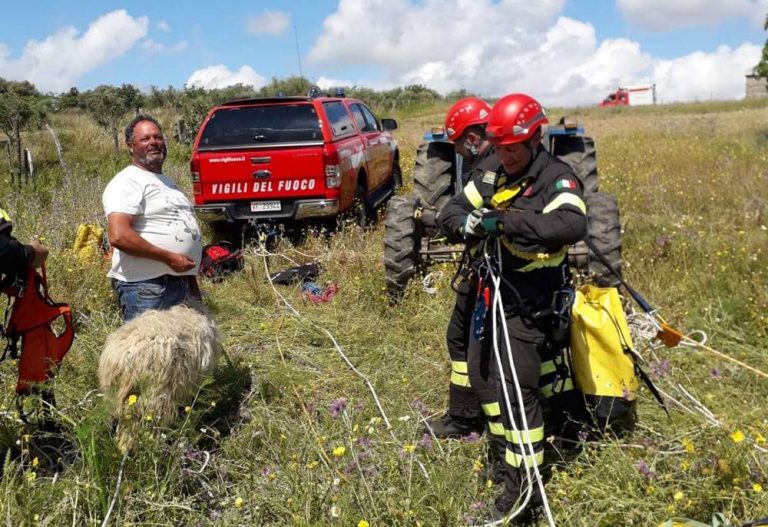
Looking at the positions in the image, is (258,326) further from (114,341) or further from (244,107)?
(244,107)

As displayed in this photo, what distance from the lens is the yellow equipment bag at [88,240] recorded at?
6203 millimetres

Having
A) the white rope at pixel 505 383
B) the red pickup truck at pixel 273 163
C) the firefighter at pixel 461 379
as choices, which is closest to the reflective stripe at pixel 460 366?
the firefighter at pixel 461 379

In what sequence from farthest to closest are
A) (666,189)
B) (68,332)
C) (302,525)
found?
(666,189) → (68,332) → (302,525)

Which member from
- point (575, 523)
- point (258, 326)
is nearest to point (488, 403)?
point (575, 523)

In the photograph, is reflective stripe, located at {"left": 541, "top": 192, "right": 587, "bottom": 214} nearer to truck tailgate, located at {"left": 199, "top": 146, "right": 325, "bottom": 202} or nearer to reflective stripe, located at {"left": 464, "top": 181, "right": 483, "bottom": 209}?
reflective stripe, located at {"left": 464, "top": 181, "right": 483, "bottom": 209}

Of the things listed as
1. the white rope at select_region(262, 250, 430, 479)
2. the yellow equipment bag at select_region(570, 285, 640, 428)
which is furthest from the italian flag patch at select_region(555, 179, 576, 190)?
the white rope at select_region(262, 250, 430, 479)

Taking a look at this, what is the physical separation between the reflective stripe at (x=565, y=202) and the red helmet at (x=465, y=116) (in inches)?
45.9

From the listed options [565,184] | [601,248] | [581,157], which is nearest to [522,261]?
[565,184]

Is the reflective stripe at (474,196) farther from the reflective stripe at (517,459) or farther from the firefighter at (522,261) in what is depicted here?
the reflective stripe at (517,459)

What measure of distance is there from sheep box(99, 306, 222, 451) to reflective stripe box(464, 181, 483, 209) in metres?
1.44

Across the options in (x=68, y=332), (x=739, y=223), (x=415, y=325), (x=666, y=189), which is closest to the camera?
(x=68, y=332)

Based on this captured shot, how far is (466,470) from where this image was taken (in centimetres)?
295

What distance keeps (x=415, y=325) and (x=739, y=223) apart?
414 centimetres

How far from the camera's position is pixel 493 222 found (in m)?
2.59
